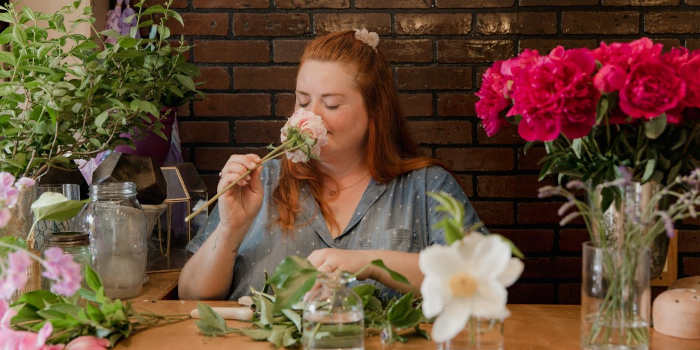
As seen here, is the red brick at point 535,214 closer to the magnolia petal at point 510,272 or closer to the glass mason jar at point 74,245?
the glass mason jar at point 74,245

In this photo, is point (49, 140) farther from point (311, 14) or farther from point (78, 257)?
point (311, 14)

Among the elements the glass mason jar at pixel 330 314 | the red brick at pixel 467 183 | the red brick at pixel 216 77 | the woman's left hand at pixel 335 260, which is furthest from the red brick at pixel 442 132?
the glass mason jar at pixel 330 314

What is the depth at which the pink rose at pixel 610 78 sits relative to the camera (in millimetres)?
1091

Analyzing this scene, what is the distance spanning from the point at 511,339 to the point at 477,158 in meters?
1.27

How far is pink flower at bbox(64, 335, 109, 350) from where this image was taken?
3.62 feet

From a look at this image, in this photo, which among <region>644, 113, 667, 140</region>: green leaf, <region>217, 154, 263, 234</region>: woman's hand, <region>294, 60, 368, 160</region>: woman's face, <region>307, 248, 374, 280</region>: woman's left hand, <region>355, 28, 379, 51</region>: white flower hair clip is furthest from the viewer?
<region>355, 28, 379, 51</region>: white flower hair clip

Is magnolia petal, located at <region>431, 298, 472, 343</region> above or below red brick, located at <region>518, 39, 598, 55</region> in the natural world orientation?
below

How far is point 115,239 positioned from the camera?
1617 millimetres

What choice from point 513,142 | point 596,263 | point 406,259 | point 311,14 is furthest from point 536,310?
point 311,14

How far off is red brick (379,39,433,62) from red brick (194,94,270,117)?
447mm

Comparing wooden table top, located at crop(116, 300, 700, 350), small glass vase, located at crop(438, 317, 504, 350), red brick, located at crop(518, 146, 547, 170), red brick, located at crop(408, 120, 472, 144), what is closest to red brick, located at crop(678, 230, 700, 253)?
red brick, located at crop(518, 146, 547, 170)

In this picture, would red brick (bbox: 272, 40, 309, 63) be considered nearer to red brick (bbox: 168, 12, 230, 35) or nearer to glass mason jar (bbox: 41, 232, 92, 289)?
red brick (bbox: 168, 12, 230, 35)

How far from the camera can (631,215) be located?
98 cm

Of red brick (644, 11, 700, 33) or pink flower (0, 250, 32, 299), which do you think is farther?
red brick (644, 11, 700, 33)
